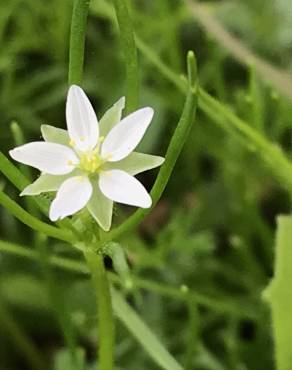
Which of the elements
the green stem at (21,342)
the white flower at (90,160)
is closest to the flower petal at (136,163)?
the white flower at (90,160)

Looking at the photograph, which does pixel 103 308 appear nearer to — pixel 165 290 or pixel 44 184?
pixel 44 184

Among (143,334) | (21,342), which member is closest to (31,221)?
(143,334)

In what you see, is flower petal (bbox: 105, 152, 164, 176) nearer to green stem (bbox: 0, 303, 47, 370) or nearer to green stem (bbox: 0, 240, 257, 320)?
green stem (bbox: 0, 240, 257, 320)

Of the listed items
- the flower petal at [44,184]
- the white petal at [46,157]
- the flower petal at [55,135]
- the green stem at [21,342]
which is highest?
the green stem at [21,342]

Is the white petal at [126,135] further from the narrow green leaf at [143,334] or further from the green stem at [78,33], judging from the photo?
the narrow green leaf at [143,334]

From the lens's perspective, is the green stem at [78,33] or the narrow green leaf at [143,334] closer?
the green stem at [78,33]

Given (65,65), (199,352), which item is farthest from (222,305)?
(65,65)

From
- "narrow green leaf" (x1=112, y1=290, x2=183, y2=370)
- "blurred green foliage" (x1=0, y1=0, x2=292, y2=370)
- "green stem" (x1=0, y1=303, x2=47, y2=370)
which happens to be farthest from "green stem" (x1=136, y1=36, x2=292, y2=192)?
"green stem" (x1=0, y1=303, x2=47, y2=370)
